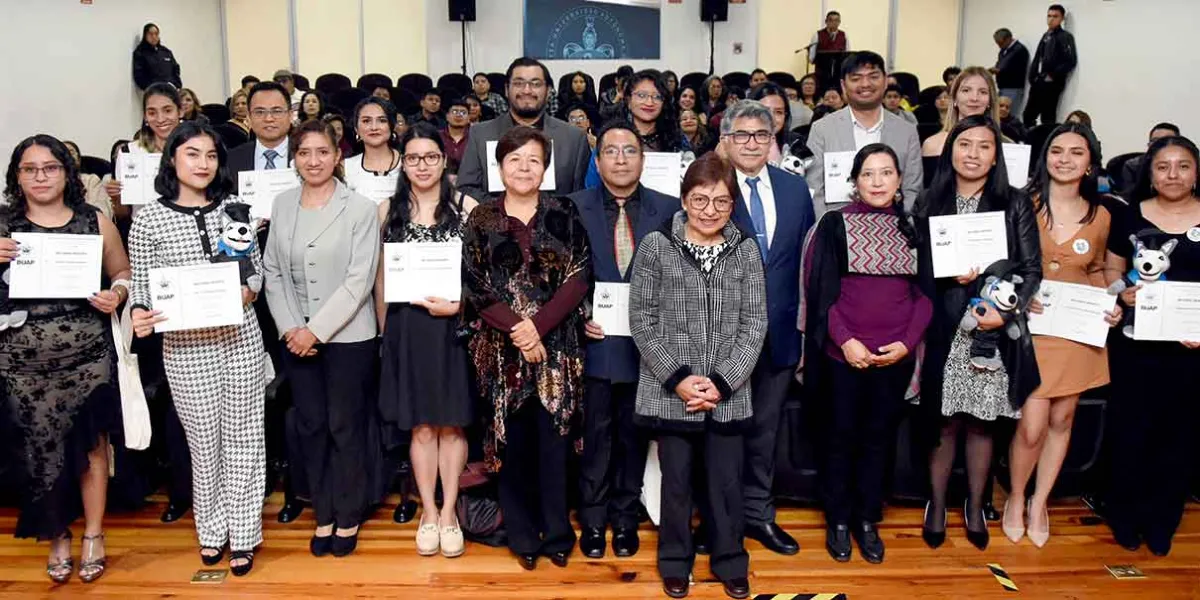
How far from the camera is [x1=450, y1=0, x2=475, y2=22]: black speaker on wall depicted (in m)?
13.0

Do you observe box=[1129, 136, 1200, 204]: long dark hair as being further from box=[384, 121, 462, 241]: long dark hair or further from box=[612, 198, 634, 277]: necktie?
box=[384, 121, 462, 241]: long dark hair

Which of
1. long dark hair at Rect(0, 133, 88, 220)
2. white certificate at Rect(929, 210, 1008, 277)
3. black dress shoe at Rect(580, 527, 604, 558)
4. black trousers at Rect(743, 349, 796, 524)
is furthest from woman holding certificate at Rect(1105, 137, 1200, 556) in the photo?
long dark hair at Rect(0, 133, 88, 220)

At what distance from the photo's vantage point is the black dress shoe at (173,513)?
3.63 meters

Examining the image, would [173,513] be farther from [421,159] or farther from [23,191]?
[421,159]

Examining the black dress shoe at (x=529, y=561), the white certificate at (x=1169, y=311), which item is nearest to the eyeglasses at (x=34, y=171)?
the black dress shoe at (x=529, y=561)

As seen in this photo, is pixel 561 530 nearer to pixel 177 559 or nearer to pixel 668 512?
pixel 668 512

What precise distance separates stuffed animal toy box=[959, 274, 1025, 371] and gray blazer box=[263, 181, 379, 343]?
222 cm

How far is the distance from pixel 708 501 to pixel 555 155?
1.63m

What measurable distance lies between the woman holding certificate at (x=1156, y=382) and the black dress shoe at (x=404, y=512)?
293cm

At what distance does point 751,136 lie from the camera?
3213 millimetres

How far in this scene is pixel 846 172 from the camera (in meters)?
3.61

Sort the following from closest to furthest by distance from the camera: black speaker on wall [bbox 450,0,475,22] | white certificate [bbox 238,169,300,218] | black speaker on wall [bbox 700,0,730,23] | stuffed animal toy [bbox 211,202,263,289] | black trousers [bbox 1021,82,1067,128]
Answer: stuffed animal toy [bbox 211,202,263,289]
white certificate [bbox 238,169,300,218]
black trousers [bbox 1021,82,1067,128]
black speaker on wall [bbox 450,0,475,22]
black speaker on wall [bbox 700,0,730,23]

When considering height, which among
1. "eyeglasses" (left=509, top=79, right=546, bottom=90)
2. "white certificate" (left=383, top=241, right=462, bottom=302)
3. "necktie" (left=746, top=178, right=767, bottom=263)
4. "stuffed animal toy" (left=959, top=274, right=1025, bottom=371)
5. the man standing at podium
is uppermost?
the man standing at podium

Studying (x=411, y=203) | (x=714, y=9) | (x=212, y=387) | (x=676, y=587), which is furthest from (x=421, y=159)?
(x=714, y=9)
